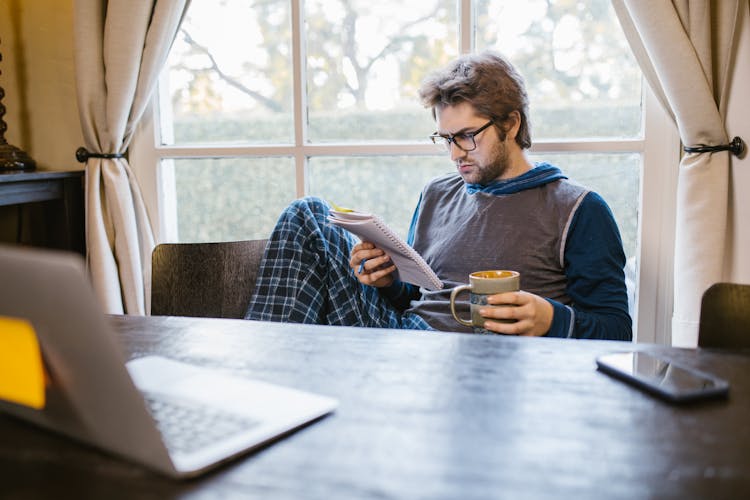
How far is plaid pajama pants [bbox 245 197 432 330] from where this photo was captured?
1.62m

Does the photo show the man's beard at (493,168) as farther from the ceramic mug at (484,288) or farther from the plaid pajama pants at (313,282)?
the ceramic mug at (484,288)

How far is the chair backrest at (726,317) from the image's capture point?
101cm

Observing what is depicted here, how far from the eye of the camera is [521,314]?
1176 mm

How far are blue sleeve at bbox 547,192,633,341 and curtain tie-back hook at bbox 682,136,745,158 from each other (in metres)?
0.43

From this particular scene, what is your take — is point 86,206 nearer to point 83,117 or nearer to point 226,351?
point 83,117

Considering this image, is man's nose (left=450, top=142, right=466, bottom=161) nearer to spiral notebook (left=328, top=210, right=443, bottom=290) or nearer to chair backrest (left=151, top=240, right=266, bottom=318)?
spiral notebook (left=328, top=210, right=443, bottom=290)

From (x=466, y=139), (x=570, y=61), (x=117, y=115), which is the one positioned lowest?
(x=466, y=139)

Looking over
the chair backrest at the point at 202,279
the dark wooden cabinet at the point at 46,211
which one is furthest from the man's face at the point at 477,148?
the dark wooden cabinet at the point at 46,211

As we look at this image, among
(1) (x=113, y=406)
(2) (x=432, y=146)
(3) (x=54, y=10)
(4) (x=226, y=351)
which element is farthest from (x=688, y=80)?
(3) (x=54, y=10)

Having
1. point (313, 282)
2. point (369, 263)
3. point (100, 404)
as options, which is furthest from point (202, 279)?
point (100, 404)

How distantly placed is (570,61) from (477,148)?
0.58 m

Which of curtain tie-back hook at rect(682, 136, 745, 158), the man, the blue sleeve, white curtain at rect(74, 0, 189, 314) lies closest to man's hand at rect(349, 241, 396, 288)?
the man

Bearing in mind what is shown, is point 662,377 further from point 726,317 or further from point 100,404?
point 100,404

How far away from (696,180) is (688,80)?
0.85ft
